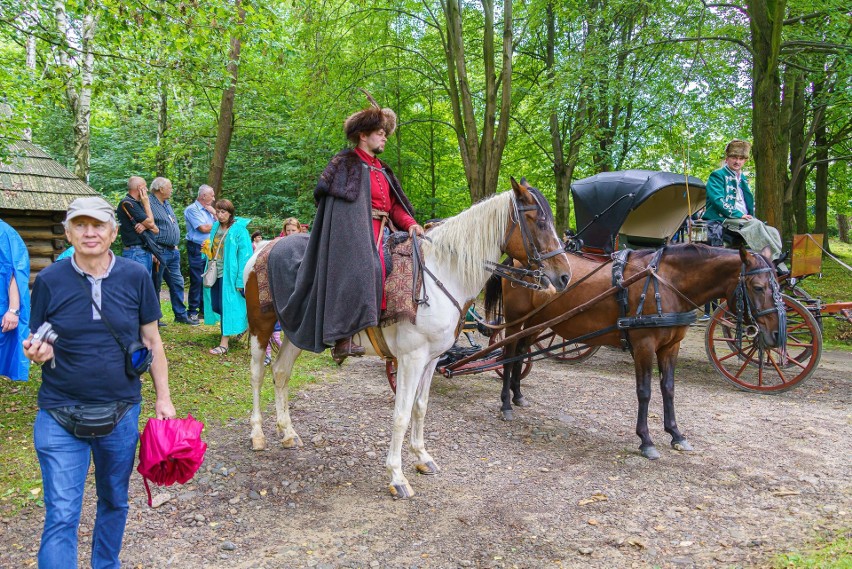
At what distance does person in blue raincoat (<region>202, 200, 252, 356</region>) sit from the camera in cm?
785

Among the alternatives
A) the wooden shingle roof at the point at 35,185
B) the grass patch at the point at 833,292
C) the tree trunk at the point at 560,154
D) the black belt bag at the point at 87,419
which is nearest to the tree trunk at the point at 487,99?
the tree trunk at the point at 560,154

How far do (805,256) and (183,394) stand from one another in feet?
24.8

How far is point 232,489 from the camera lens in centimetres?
424

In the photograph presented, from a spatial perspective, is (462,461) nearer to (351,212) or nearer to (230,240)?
(351,212)

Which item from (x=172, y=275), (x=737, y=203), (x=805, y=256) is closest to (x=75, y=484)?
(x=737, y=203)

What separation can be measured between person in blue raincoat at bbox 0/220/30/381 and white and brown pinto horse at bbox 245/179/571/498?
9.18ft

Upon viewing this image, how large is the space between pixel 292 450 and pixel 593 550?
8.74ft

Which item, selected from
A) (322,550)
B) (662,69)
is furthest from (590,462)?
(662,69)

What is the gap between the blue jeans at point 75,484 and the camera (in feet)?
8.12

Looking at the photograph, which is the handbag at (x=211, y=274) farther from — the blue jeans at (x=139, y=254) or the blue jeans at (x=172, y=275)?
the blue jeans at (x=172, y=275)

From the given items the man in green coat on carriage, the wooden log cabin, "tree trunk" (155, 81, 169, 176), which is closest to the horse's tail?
the man in green coat on carriage

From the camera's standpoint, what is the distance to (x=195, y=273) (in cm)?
951

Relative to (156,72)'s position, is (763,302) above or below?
below

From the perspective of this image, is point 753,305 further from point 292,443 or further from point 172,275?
point 172,275
